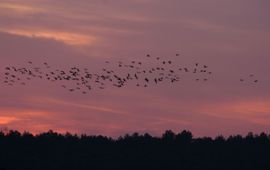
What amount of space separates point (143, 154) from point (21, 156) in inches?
1007

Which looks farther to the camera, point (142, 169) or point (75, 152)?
point (75, 152)

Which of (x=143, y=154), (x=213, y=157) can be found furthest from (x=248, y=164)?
(x=143, y=154)

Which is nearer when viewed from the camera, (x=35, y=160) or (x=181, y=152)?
(x=35, y=160)

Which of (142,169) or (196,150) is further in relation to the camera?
(196,150)

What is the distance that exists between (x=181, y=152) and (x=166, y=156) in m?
3.09

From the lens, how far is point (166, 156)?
19625 cm

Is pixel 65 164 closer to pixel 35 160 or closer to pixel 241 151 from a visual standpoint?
pixel 35 160

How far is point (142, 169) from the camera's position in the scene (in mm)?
180000

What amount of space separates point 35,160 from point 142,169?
20.3 metres

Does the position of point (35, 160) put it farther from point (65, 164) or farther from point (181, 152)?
point (181, 152)

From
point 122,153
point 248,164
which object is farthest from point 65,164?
point 248,164

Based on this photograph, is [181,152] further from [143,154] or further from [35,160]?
[35,160]

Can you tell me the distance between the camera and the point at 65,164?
7141 inches

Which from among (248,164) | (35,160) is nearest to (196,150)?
(248,164)
